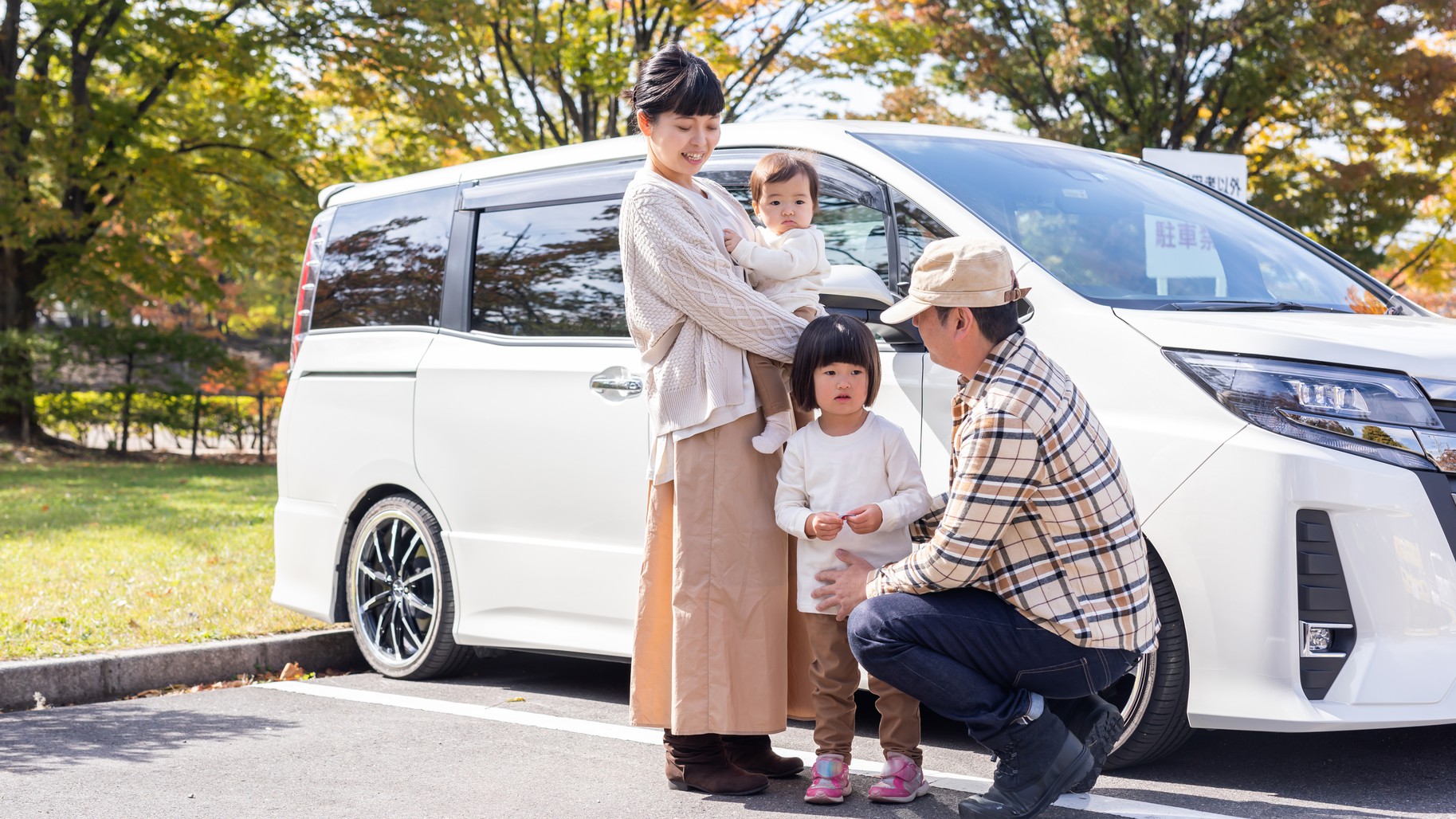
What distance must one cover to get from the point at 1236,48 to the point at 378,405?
1469 centimetres

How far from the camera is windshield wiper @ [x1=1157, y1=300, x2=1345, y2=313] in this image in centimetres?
379

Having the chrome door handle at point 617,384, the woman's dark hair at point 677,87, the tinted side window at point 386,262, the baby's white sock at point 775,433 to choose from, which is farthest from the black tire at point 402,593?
the woman's dark hair at point 677,87

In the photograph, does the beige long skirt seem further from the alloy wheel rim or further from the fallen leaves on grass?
the fallen leaves on grass

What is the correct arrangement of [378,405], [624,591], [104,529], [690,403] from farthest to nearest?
[104,529] < [378,405] < [624,591] < [690,403]

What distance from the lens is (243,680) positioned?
5.60 meters

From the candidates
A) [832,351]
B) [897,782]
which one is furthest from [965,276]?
[897,782]

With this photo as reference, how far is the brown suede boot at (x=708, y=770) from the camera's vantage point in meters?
3.74

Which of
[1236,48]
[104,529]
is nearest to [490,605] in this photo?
[104,529]

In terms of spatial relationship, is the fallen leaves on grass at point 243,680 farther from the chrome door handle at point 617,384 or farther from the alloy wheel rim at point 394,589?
the chrome door handle at point 617,384

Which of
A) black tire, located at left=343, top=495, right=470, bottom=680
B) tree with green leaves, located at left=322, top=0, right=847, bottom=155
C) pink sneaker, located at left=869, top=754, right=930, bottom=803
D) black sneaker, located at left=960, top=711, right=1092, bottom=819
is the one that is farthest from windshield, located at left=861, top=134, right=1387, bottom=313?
tree with green leaves, located at left=322, top=0, right=847, bottom=155

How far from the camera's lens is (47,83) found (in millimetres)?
17969

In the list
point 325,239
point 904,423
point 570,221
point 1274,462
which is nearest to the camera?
point 1274,462

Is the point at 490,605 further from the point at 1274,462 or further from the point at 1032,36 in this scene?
the point at 1032,36

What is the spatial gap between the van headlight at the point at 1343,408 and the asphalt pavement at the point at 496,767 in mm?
Result: 911
